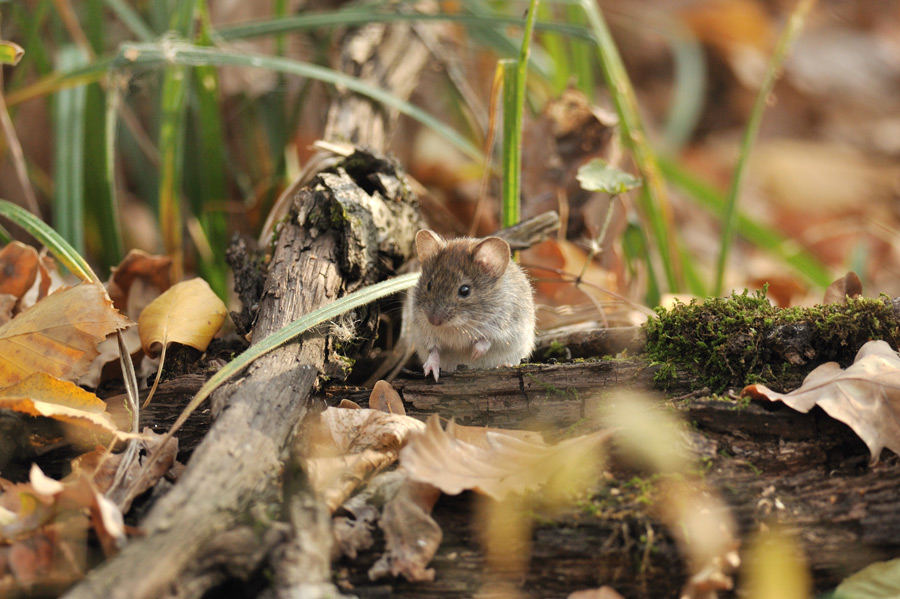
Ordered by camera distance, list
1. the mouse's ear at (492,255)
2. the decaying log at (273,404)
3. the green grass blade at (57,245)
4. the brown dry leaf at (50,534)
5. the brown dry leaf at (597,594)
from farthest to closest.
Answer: the mouse's ear at (492,255), the green grass blade at (57,245), the brown dry leaf at (597,594), the brown dry leaf at (50,534), the decaying log at (273,404)

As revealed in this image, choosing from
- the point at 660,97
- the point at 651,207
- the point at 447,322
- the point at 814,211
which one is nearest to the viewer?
the point at 447,322

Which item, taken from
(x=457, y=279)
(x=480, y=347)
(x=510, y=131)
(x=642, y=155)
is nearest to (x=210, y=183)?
(x=457, y=279)

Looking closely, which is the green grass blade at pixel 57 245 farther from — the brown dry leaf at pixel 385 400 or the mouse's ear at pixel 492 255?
the mouse's ear at pixel 492 255

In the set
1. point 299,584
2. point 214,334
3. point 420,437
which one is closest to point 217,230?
point 214,334

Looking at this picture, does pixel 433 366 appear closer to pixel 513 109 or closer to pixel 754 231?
pixel 513 109

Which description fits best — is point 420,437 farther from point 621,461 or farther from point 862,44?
point 862,44

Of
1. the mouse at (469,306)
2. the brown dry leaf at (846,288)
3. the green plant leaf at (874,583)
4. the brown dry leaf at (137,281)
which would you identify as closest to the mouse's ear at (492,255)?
the mouse at (469,306)
